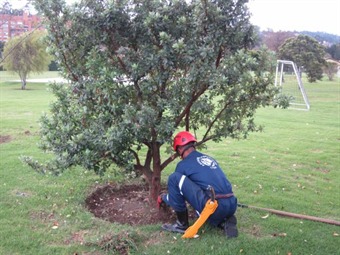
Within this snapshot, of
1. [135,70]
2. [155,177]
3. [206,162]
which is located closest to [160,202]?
[155,177]

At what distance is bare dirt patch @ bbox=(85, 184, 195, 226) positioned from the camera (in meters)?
5.43

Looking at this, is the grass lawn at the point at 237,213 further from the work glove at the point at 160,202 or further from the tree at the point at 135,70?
the tree at the point at 135,70

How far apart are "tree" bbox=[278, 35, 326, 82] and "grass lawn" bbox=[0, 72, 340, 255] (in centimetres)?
2659

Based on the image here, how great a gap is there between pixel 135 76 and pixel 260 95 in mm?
1560

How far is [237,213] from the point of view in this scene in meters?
5.68

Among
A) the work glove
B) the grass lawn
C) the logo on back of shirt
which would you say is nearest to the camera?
the grass lawn

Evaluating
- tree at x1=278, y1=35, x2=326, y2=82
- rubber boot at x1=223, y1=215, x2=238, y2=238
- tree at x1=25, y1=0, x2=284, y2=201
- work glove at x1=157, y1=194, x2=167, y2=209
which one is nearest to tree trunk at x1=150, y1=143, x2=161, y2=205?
work glove at x1=157, y1=194, x2=167, y2=209

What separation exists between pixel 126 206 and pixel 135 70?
2.20m

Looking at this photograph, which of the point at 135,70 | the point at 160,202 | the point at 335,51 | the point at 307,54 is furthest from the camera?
the point at 335,51

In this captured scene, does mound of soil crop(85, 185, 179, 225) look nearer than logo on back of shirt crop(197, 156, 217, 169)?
No

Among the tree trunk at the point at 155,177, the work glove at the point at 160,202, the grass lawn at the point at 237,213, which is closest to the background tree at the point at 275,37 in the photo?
the grass lawn at the point at 237,213

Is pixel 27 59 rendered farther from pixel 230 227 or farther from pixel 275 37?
pixel 275 37

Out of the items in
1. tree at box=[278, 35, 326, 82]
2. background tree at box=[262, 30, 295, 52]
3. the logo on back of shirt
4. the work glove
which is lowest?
the work glove

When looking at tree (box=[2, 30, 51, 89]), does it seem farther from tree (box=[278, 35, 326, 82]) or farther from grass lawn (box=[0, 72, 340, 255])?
grass lawn (box=[0, 72, 340, 255])
